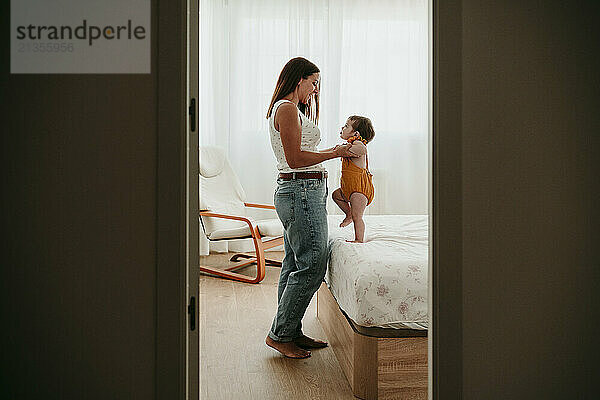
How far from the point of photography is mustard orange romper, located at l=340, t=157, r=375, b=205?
2.90 m

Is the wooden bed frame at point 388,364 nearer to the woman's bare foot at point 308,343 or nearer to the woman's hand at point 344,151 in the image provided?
the woman's bare foot at point 308,343

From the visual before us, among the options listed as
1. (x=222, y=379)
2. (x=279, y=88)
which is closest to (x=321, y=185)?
(x=279, y=88)

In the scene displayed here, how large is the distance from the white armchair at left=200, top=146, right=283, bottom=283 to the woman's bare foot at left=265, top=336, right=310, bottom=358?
5.23 ft

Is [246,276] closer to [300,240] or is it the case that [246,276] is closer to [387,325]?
[300,240]

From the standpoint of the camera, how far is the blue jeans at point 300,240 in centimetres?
270

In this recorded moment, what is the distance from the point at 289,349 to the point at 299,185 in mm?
809

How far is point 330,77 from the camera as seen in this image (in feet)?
18.9
